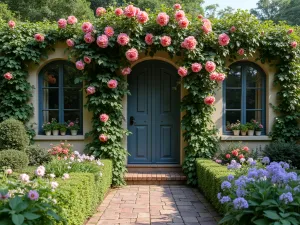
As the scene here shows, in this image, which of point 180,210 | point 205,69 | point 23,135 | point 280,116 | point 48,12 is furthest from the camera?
point 48,12

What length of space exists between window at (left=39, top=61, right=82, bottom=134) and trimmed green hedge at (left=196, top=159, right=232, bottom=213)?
9.65 feet

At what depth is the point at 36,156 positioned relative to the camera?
249 inches

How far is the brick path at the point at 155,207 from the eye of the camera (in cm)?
438

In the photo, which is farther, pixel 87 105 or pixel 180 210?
pixel 87 105

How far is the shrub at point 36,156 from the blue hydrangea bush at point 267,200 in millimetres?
4325

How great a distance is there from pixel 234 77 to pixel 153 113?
1.98 meters

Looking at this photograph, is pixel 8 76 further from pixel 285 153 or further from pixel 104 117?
pixel 285 153

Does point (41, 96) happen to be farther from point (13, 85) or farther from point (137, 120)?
point (137, 120)

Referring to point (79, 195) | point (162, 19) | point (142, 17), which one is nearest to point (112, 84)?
point (142, 17)

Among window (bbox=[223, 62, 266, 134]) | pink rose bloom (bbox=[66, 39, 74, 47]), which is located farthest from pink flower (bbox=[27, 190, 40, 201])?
window (bbox=[223, 62, 266, 134])

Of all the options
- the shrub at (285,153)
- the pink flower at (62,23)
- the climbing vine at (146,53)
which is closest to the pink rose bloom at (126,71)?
the climbing vine at (146,53)

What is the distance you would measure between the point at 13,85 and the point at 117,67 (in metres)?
2.24

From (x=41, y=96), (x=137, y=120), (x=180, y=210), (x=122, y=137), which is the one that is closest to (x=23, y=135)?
(x=41, y=96)

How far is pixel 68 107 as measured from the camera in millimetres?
7238
